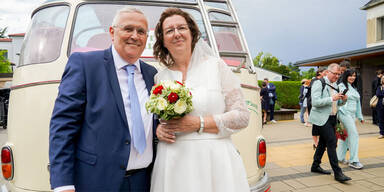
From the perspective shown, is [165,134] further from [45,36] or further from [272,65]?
[272,65]

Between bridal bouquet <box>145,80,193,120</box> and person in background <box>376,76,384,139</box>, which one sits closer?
bridal bouquet <box>145,80,193,120</box>

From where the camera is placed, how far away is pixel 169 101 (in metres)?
1.58

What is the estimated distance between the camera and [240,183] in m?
1.89

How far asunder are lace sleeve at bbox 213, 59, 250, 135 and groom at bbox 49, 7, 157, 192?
0.52 m

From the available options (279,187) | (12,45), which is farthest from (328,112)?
(12,45)

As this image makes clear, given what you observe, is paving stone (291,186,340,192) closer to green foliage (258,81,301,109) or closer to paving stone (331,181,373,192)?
paving stone (331,181,373,192)

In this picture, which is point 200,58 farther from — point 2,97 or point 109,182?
point 2,97

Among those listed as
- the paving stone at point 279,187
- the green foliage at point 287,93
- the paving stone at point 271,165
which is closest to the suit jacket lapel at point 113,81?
the paving stone at point 279,187

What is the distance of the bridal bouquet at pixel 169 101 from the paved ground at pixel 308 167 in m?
3.39

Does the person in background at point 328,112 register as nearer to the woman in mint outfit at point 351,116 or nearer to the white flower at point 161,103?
the woman in mint outfit at point 351,116

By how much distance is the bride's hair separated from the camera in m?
1.94

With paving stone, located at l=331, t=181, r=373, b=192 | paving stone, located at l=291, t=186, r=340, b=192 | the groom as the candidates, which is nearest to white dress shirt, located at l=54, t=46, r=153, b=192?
the groom

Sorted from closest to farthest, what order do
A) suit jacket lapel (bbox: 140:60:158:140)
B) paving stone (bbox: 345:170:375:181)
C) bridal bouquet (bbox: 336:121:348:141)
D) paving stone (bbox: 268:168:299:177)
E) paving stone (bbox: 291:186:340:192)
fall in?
suit jacket lapel (bbox: 140:60:158:140) → paving stone (bbox: 291:186:340:192) → paving stone (bbox: 345:170:375:181) → paving stone (bbox: 268:168:299:177) → bridal bouquet (bbox: 336:121:348:141)

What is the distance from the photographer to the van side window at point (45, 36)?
8.77ft
